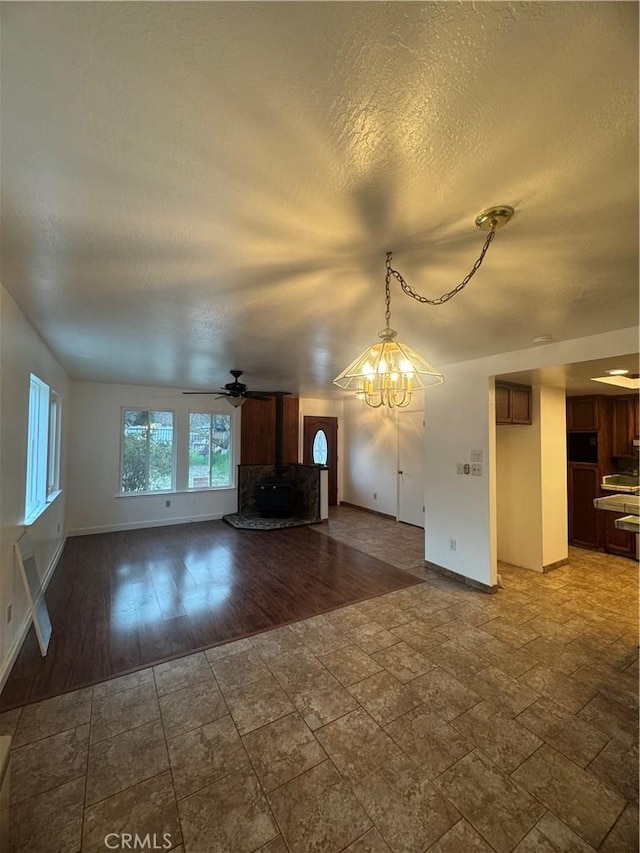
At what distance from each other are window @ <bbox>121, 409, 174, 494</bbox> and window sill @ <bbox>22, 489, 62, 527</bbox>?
1.73 m

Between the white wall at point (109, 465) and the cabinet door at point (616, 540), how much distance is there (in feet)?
21.3

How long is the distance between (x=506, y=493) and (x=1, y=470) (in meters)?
5.00

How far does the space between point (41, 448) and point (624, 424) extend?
728cm

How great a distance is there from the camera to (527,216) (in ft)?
4.48

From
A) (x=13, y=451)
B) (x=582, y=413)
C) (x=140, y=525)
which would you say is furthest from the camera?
(x=140, y=525)

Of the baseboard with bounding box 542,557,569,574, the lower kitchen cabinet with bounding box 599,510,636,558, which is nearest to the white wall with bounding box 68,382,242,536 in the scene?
the baseboard with bounding box 542,557,569,574

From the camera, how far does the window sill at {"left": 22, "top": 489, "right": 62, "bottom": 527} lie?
284cm

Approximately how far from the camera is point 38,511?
3.23 metres

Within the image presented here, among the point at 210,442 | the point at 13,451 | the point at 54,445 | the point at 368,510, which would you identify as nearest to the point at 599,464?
the point at 368,510

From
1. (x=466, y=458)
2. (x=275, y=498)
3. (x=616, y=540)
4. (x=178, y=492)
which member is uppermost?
(x=466, y=458)

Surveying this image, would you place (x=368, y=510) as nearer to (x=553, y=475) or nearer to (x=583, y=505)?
(x=583, y=505)

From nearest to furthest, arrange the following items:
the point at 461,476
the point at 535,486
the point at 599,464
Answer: the point at 461,476
the point at 535,486
the point at 599,464

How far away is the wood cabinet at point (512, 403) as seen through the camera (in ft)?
12.7

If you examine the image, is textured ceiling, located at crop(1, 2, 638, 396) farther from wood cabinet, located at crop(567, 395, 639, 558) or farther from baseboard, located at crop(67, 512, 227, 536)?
baseboard, located at crop(67, 512, 227, 536)
